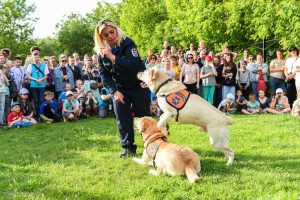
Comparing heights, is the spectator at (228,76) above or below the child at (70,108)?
above

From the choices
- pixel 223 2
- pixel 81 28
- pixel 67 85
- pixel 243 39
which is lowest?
pixel 67 85

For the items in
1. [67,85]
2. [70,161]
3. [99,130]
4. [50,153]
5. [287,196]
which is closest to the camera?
[287,196]

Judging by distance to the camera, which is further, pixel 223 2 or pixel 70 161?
pixel 223 2

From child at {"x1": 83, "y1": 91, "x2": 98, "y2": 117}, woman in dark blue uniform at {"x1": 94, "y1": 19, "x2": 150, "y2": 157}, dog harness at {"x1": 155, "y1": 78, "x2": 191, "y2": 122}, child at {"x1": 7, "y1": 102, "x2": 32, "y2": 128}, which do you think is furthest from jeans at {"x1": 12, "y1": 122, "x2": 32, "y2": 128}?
dog harness at {"x1": 155, "y1": 78, "x2": 191, "y2": 122}

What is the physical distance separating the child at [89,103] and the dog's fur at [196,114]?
7370mm

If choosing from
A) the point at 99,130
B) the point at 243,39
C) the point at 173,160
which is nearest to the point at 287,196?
the point at 173,160

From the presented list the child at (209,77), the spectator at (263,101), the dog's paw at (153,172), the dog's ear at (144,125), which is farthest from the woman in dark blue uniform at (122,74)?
the spectator at (263,101)

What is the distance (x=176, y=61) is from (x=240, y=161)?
765 centimetres

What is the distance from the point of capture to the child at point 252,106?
41.3ft

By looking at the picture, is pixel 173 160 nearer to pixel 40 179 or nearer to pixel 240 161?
pixel 240 161

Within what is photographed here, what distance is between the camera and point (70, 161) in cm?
626

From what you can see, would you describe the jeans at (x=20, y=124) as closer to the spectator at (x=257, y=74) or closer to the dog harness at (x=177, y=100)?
the dog harness at (x=177, y=100)

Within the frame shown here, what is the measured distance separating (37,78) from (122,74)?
6.53m

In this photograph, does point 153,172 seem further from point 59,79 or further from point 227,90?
point 227,90
